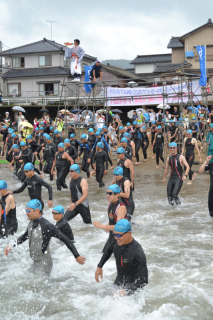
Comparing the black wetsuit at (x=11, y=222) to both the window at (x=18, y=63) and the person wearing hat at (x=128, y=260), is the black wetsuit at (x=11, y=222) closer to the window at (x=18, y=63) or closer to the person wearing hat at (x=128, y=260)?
the person wearing hat at (x=128, y=260)

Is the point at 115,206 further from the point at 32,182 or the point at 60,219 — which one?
the point at 32,182

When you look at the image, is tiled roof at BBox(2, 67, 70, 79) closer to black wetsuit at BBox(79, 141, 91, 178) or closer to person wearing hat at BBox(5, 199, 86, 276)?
black wetsuit at BBox(79, 141, 91, 178)

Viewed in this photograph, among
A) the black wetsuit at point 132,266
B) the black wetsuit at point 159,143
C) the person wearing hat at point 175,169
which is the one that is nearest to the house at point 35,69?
the black wetsuit at point 159,143

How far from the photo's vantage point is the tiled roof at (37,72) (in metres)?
35.4

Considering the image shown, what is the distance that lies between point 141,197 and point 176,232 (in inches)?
134

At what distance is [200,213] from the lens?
9430mm

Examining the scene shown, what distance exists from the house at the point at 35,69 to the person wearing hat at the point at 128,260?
3181cm

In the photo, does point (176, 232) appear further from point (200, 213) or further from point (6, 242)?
point (6, 242)

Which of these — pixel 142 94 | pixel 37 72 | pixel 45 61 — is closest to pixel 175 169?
pixel 142 94

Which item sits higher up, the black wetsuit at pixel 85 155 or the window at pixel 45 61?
the window at pixel 45 61

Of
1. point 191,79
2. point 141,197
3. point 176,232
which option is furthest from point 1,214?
point 191,79

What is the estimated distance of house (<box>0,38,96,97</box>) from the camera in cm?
3584

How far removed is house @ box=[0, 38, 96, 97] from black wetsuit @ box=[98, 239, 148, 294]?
3181 cm

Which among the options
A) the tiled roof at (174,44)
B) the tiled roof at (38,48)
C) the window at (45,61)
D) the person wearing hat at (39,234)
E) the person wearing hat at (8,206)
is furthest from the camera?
the window at (45,61)
